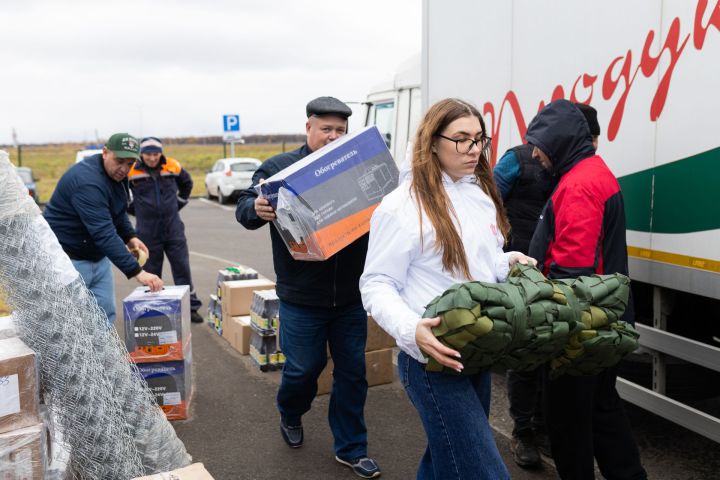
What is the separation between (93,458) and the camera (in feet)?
10.1

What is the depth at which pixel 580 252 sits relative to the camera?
9.71 feet

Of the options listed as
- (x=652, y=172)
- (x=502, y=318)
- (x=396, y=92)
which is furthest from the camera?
(x=396, y=92)

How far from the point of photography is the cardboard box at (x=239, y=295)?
6129mm

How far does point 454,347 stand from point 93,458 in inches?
75.7

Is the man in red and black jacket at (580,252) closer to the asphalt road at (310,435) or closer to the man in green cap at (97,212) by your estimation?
the asphalt road at (310,435)

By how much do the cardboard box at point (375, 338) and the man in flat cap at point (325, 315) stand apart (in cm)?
128

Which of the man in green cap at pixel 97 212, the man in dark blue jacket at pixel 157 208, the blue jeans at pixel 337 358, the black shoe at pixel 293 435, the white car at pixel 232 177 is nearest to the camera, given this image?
the blue jeans at pixel 337 358

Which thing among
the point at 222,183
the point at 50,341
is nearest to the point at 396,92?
the point at 50,341

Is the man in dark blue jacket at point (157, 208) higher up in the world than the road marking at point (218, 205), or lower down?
higher up

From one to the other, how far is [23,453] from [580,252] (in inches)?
96.9

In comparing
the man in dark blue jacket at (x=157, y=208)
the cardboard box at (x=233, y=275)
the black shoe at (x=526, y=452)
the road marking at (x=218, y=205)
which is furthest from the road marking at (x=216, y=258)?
the road marking at (x=218, y=205)

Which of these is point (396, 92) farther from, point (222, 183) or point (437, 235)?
point (222, 183)

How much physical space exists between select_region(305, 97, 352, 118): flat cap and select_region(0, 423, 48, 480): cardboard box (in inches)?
79.6

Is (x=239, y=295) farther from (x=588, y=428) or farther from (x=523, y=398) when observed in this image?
(x=588, y=428)
